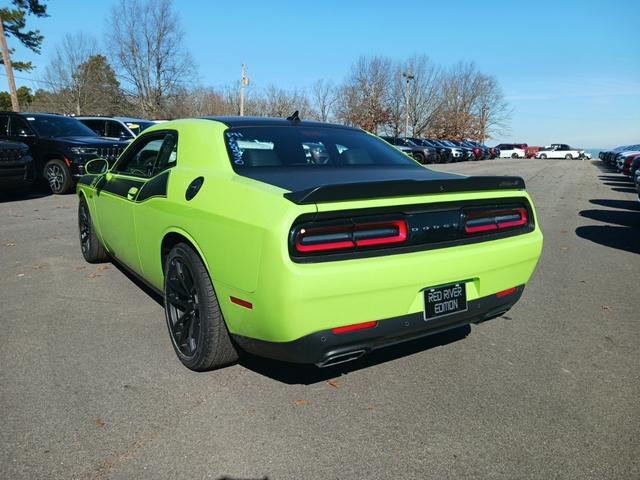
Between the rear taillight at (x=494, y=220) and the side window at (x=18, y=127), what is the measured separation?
37.3 feet

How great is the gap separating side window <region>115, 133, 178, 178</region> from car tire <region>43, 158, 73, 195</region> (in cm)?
752

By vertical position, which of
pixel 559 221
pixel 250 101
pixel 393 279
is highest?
pixel 250 101

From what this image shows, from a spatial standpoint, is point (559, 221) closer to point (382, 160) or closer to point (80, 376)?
point (382, 160)

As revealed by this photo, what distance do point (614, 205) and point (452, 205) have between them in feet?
37.9

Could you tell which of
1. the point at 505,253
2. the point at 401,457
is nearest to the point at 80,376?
the point at 401,457

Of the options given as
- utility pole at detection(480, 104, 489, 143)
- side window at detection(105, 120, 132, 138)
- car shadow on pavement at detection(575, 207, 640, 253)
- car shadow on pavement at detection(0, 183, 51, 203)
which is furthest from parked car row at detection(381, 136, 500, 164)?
utility pole at detection(480, 104, 489, 143)

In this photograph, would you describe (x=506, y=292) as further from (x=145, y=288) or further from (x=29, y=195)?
(x=29, y=195)

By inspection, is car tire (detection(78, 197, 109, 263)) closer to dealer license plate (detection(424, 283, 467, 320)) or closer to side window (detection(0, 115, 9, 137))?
dealer license plate (detection(424, 283, 467, 320))

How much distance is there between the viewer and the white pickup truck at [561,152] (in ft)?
201

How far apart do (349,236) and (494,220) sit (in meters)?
1.08

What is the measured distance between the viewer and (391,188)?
8.21ft

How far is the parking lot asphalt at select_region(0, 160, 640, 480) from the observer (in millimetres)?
2242

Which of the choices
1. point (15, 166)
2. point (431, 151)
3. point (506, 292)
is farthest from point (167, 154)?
point (431, 151)

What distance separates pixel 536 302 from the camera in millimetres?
4590
